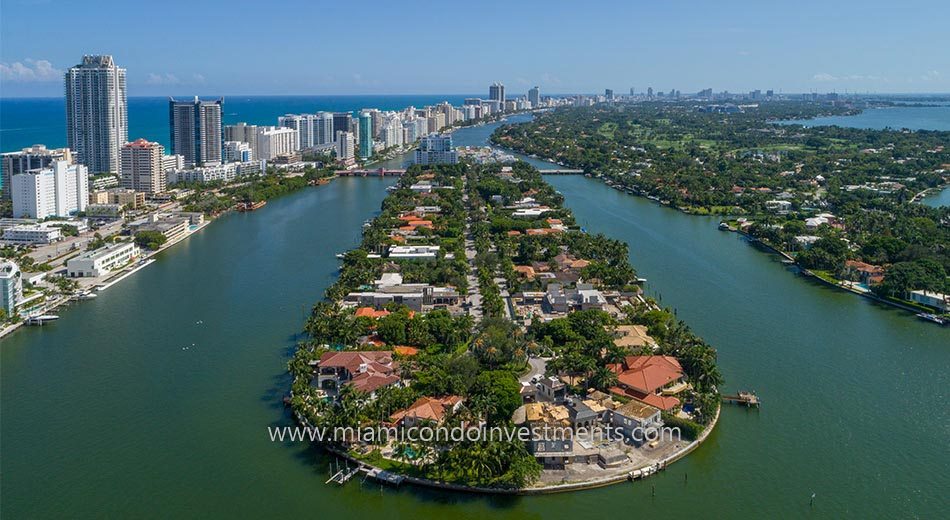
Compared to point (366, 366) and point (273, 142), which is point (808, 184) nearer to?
point (366, 366)

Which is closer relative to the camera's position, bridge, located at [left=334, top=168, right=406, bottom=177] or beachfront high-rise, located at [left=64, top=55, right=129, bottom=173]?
beachfront high-rise, located at [left=64, top=55, right=129, bottom=173]

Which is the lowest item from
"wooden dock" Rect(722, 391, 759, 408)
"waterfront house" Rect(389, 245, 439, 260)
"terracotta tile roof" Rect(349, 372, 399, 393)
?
"wooden dock" Rect(722, 391, 759, 408)

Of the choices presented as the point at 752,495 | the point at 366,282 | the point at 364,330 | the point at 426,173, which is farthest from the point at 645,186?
the point at 752,495

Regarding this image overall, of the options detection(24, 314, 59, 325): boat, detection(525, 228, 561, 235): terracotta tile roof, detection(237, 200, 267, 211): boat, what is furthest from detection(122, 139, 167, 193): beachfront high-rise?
detection(24, 314, 59, 325): boat

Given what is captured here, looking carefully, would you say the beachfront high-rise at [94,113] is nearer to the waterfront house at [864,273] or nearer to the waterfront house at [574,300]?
the waterfront house at [574,300]

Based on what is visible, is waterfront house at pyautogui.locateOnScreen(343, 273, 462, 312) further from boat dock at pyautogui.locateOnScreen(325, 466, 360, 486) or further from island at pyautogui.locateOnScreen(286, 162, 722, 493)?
boat dock at pyautogui.locateOnScreen(325, 466, 360, 486)

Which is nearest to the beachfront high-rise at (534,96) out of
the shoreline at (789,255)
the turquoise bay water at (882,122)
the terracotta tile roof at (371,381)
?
the turquoise bay water at (882,122)
